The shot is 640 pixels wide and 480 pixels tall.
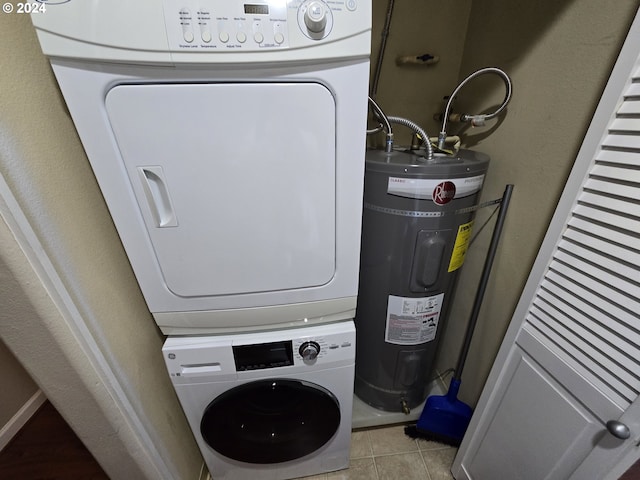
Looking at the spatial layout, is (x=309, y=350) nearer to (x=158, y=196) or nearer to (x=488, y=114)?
(x=158, y=196)

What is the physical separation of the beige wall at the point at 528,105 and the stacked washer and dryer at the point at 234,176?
64 cm

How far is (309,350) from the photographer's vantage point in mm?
944

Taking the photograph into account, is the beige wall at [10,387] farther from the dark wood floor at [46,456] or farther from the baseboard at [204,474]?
the baseboard at [204,474]

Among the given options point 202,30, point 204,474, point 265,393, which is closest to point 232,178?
point 202,30

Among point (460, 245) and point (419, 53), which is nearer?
point (460, 245)

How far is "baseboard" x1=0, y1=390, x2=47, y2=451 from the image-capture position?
1485 millimetres

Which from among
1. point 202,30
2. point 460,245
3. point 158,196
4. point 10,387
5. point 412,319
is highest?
point 202,30

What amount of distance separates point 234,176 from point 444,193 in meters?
0.71

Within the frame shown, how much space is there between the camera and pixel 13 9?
0.56m

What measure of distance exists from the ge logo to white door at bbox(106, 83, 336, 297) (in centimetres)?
41

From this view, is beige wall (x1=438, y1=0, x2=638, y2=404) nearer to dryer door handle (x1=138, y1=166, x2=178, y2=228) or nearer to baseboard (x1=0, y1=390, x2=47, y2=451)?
dryer door handle (x1=138, y1=166, x2=178, y2=228)

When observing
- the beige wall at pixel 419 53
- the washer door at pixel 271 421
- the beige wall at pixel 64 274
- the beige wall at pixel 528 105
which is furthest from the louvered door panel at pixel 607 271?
the beige wall at pixel 64 274

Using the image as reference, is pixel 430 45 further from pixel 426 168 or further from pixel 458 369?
pixel 458 369

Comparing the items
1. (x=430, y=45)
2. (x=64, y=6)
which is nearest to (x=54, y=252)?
(x=64, y=6)
